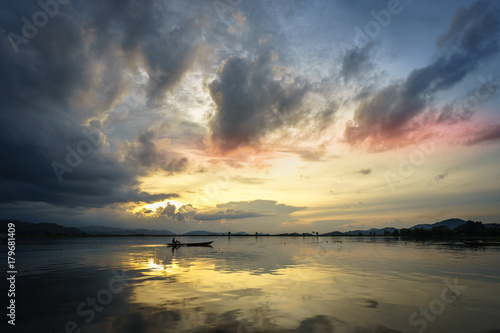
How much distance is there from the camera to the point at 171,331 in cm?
1398

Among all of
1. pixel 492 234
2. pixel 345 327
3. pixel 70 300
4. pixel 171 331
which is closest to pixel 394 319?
pixel 345 327

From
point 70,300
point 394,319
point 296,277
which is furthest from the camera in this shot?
point 296,277

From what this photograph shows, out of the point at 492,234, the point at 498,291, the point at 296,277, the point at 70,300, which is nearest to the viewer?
the point at 70,300

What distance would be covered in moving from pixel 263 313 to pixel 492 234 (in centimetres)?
20543

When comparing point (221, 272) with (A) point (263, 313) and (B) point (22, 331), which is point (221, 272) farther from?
(B) point (22, 331)

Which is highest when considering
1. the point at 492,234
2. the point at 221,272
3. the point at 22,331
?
the point at 22,331

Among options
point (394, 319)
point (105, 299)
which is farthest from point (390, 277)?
point (105, 299)

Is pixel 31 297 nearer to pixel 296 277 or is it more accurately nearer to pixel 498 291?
pixel 296 277

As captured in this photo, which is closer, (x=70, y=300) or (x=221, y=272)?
(x=70, y=300)

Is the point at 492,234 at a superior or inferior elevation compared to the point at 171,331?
inferior

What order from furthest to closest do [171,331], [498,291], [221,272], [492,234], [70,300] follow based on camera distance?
[492,234] → [221,272] → [498,291] → [70,300] → [171,331]

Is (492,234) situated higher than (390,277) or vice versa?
(390,277)

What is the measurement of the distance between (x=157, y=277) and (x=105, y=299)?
10043mm

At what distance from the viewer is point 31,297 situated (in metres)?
21.2
